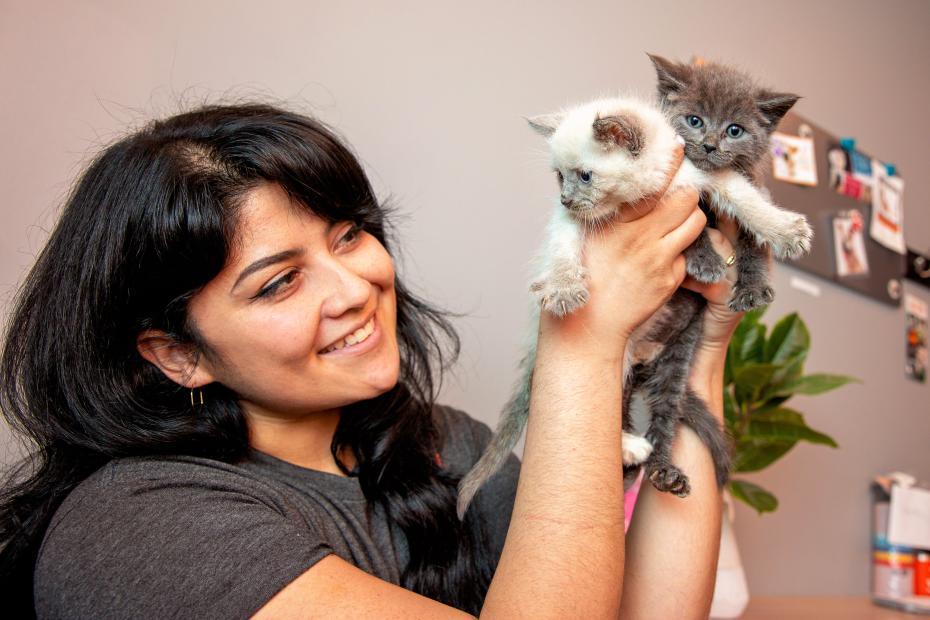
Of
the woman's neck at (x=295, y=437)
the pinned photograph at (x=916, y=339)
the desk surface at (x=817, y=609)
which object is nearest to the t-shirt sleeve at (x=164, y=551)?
the woman's neck at (x=295, y=437)

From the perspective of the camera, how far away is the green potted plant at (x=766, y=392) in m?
1.92

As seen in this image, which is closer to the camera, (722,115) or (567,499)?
(567,499)

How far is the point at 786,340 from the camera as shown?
1970mm

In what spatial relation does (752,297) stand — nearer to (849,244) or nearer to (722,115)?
Answer: (722,115)

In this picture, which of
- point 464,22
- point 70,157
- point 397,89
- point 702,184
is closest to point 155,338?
point 70,157

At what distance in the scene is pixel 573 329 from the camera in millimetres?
974

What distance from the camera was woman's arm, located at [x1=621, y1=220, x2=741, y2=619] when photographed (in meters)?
1.06

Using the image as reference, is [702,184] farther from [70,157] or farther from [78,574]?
[70,157]

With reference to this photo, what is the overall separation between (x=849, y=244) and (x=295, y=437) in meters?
2.47

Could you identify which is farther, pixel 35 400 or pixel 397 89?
pixel 397 89

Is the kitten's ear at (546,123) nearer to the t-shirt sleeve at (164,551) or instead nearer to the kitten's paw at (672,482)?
the kitten's paw at (672,482)

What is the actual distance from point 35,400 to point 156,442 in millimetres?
190

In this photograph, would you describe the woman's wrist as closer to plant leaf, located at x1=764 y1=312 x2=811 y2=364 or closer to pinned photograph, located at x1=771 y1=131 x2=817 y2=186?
plant leaf, located at x1=764 y1=312 x2=811 y2=364

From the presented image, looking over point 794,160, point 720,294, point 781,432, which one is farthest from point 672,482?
point 794,160
